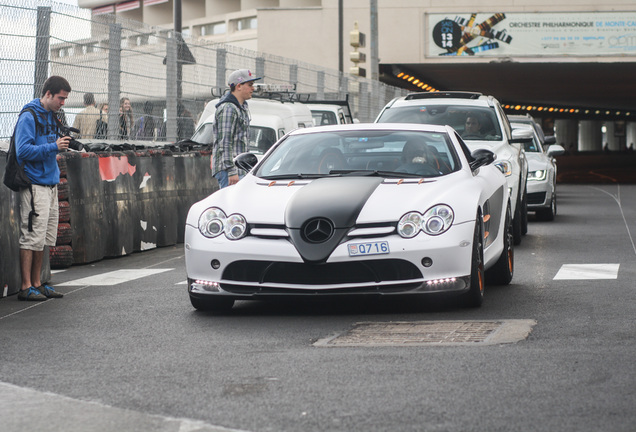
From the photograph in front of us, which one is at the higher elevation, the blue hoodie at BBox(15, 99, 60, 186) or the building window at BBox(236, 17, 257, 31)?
the building window at BBox(236, 17, 257, 31)

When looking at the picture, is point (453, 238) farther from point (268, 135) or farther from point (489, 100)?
point (268, 135)

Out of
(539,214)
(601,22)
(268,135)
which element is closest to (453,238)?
(268,135)

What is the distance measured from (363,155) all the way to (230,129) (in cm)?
300

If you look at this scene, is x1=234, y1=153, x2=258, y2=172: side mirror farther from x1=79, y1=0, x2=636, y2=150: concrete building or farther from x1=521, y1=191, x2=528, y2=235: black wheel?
x1=79, y1=0, x2=636, y2=150: concrete building

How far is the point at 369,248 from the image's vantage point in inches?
325

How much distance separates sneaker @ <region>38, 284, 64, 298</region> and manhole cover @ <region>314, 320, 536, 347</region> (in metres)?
3.21

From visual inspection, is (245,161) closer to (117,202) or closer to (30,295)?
(30,295)

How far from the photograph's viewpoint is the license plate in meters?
8.24

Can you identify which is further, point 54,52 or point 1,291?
point 54,52

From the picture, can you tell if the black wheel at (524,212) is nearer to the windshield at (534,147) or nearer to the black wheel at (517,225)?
the black wheel at (517,225)

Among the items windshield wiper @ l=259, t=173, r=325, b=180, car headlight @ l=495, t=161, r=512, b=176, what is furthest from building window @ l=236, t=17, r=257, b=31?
windshield wiper @ l=259, t=173, r=325, b=180

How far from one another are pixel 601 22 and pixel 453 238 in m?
42.4

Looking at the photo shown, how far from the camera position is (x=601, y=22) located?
160 feet

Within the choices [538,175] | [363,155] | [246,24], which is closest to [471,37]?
[246,24]
